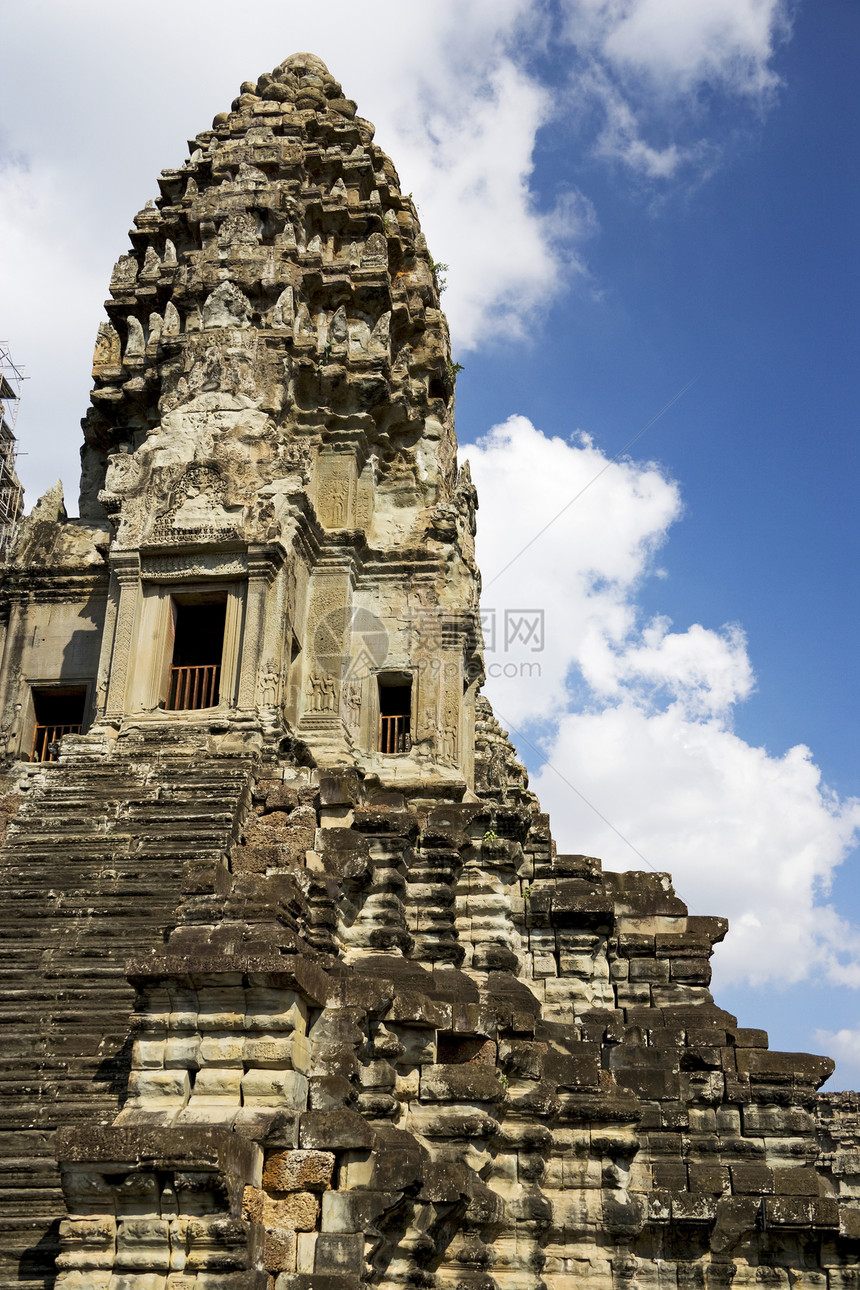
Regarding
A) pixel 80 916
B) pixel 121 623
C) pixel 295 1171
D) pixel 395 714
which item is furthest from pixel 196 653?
pixel 295 1171

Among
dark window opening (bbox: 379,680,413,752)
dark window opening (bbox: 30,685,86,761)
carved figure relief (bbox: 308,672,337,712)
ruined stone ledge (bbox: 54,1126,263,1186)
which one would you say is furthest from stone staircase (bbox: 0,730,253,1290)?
dark window opening (bbox: 379,680,413,752)

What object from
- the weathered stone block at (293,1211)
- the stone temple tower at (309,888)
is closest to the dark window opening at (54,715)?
the stone temple tower at (309,888)

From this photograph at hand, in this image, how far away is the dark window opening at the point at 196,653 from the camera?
1862cm

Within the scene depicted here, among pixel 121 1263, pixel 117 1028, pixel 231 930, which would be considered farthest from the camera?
pixel 117 1028

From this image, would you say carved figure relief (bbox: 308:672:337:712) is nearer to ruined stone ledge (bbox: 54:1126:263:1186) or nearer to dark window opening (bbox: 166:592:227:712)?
dark window opening (bbox: 166:592:227:712)

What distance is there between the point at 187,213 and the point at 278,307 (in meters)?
2.65

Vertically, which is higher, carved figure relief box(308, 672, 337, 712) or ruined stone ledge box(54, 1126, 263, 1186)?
carved figure relief box(308, 672, 337, 712)

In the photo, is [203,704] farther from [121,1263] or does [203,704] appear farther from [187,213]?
[121,1263]

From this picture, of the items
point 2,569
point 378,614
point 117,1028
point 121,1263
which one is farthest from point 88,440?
point 121,1263

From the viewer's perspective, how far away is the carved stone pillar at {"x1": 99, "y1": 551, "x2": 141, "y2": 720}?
18000 mm

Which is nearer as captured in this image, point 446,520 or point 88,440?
point 446,520

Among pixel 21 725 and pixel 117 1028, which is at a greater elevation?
pixel 21 725

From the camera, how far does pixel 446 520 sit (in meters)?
20.5

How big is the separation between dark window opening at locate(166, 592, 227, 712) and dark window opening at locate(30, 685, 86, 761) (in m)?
1.66
